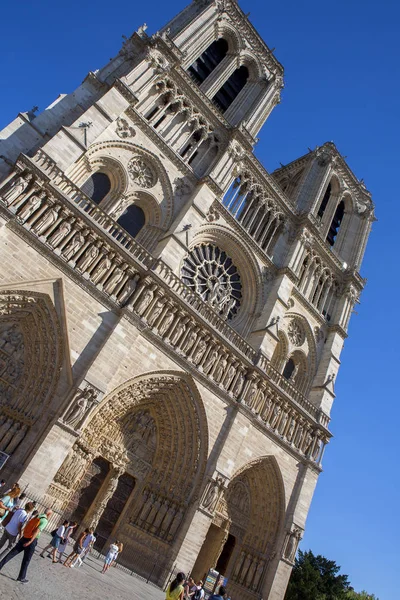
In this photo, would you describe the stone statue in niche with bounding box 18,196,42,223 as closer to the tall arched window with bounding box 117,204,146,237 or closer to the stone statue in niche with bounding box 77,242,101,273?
the stone statue in niche with bounding box 77,242,101,273

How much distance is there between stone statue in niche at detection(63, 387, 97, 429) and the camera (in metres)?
9.29

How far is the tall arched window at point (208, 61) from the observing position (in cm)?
1780

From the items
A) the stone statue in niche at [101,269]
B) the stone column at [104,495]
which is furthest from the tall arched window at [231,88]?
the stone column at [104,495]

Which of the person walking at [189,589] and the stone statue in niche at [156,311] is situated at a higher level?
the stone statue in niche at [156,311]

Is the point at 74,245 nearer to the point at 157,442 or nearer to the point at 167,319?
the point at 167,319

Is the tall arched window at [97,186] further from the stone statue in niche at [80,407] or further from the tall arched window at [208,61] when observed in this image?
the tall arched window at [208,61]

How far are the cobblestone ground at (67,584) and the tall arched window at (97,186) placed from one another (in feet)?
28.1

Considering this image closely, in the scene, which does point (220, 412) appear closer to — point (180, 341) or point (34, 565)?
point (180, 341)

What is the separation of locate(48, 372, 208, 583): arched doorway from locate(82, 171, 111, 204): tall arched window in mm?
5452

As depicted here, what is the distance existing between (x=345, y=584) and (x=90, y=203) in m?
19.1

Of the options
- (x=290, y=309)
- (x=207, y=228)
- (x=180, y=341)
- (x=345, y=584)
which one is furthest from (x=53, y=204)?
(x=345, y=584)

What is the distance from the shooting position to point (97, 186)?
1284 centimetres

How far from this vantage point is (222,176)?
15.4 m

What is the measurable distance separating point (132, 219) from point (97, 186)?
1.41 metres
